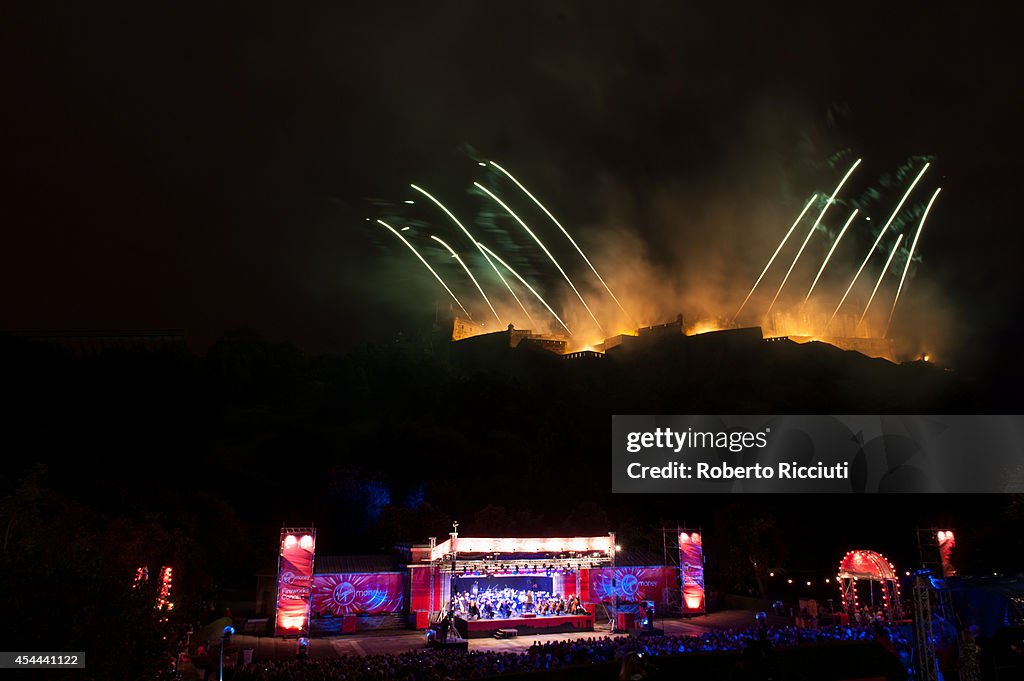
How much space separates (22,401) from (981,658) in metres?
56.3

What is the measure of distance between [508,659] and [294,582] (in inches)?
408

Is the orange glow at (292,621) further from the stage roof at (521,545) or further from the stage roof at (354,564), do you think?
the stage roof at (521,545)

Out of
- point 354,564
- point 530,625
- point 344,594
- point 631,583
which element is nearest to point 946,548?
point 631,583

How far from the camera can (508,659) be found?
1305cm

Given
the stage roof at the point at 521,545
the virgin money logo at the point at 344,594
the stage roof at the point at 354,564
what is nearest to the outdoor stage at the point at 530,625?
the stage roof at the point at 521,545

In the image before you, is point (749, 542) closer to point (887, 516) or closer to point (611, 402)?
point (887, 516)

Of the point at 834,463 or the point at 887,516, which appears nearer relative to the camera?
the point at 887,516

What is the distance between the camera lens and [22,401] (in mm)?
46938

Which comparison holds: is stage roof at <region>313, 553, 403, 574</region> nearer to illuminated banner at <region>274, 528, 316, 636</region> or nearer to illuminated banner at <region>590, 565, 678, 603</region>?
illuminated banner at <region>274, 528, 316, 636</region>

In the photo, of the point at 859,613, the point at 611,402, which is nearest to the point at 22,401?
the point at 611,402

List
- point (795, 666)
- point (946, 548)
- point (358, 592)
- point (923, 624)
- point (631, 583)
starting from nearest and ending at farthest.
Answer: point (923, 624), point (795, 666), point (946, 548), point (358, 592), point (631, 583)

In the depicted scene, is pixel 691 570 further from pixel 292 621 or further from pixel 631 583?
pixel 292 621
